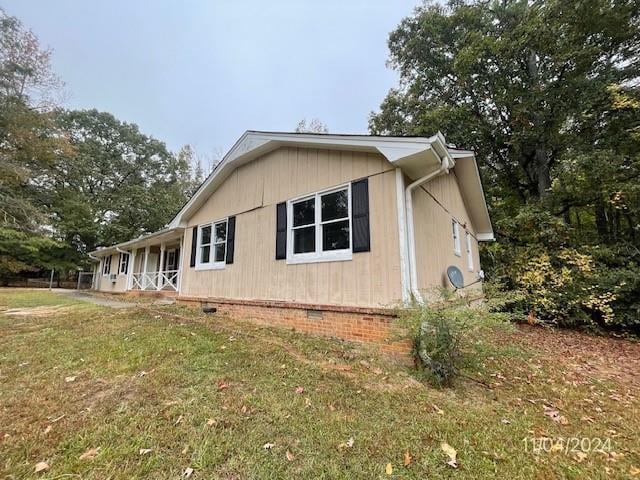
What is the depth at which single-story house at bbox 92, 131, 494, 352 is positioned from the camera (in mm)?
4805

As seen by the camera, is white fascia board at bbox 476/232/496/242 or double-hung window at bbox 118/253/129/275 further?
double-hung window at bbox 118/253/129/275

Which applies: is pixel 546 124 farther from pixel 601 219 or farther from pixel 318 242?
pixel 318 242

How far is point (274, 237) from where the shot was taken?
6703 mm

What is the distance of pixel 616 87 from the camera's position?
29.3ft

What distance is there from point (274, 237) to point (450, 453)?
5.14 metres

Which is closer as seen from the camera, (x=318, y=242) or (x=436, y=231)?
(x=318, y=242)

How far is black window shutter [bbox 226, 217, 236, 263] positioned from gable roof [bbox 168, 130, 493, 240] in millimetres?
1460

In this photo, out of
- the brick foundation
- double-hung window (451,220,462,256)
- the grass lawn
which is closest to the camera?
the grass lawn

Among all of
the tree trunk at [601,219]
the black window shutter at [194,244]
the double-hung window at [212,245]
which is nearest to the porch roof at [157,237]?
the black window shutter at [194,244]

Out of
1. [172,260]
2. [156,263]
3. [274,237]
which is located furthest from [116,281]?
[274,237]

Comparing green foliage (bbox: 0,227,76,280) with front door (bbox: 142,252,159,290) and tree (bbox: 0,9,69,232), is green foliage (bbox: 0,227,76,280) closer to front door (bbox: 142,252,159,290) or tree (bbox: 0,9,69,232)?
front door (bbox: 142,252,159,290)

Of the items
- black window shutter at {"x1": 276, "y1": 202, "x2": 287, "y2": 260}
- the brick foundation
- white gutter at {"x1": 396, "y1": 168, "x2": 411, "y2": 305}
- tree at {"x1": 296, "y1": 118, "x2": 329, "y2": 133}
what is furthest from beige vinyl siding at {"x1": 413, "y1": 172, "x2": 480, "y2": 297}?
tree at {"x1": 296, "y1": 118, "x2": 329, "y2": 133}

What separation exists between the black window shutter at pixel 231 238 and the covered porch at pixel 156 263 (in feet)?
16.5

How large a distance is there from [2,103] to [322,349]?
15.4 meters
